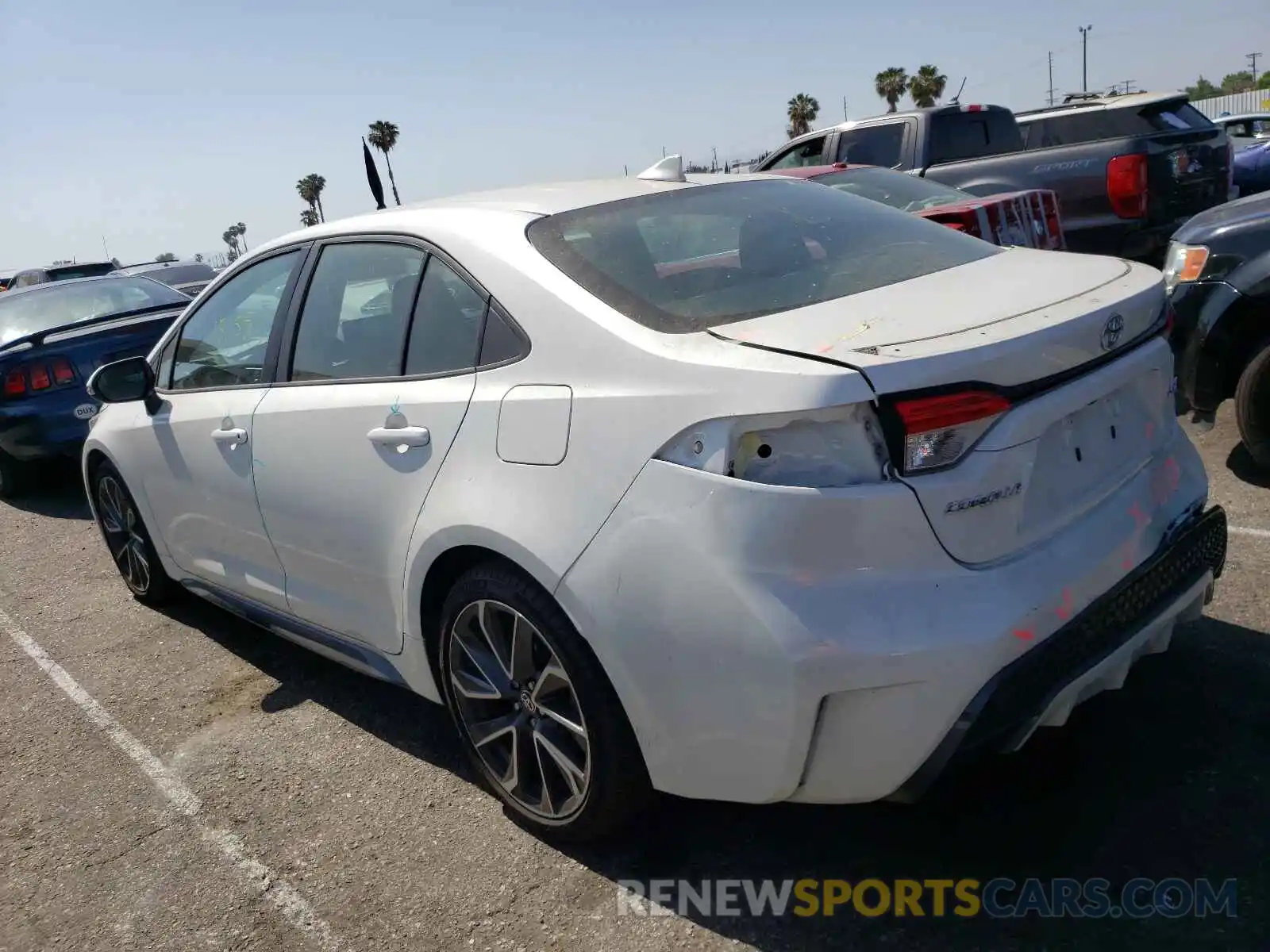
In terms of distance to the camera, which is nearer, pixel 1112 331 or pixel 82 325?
pixel 1112 331

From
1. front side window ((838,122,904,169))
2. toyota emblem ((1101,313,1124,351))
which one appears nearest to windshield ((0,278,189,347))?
front side window ((838,122,904,169))

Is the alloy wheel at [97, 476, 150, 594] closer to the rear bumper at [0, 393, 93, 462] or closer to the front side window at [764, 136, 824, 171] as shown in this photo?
the rear bumper at [0, 393, 93, 462]

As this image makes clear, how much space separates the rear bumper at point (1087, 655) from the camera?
81.3 inches

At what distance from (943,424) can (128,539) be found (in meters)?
4.10

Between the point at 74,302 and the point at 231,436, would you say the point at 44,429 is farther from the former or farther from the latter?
the point at 231,436

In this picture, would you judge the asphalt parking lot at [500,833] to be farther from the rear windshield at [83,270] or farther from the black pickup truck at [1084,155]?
the rear windshield at [83,270]

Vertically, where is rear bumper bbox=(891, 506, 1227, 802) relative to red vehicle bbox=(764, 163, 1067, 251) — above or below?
below

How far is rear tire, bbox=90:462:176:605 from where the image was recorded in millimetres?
4660

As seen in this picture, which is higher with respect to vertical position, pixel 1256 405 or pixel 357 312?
pixel 357 312

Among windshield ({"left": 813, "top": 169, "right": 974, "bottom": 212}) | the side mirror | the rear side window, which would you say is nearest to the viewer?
the side mirror

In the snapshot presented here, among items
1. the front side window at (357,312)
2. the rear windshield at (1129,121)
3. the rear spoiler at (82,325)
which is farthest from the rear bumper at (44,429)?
the rear windshield at (1129,121)

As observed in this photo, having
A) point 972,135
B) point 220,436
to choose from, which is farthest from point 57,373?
point 972,135

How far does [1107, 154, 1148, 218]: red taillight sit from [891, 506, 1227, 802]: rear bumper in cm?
607

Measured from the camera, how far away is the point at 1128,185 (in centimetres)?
779
